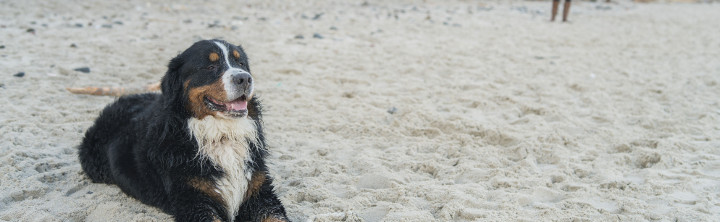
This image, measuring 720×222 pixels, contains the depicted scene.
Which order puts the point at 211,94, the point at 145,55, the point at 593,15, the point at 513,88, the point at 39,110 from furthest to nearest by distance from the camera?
1. the point at 593,15
2. the point at 145,55
3. the point at 513,88
4. the point at 39,110
5. the point at 211,94

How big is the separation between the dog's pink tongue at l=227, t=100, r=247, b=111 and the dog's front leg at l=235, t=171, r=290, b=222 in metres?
0.45

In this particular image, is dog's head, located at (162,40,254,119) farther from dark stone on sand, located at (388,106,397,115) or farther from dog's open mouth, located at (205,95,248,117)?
dark stone on sand, located at (388,106,397,115)

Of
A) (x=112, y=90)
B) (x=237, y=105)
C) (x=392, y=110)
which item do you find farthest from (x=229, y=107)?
(x=112, y=90)

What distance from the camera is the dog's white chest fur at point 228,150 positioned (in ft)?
11.2

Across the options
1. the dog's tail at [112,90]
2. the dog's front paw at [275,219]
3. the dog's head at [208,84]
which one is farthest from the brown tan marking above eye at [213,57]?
the dog's tail at [112,90]

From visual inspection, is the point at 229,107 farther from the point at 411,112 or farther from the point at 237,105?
the point at 411,112

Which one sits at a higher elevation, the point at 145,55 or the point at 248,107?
the point at 248,107

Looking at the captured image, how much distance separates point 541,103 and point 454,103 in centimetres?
102

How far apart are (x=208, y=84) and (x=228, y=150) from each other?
439 millimetres

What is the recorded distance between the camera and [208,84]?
3406 mm

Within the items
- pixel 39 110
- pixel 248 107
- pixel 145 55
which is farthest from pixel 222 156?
pixel 145 55

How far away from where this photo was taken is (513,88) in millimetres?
6941

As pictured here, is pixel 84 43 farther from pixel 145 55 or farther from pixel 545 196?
pixel 545 196

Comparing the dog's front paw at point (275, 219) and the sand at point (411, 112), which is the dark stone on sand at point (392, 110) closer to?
the sand at point (411, 112)
